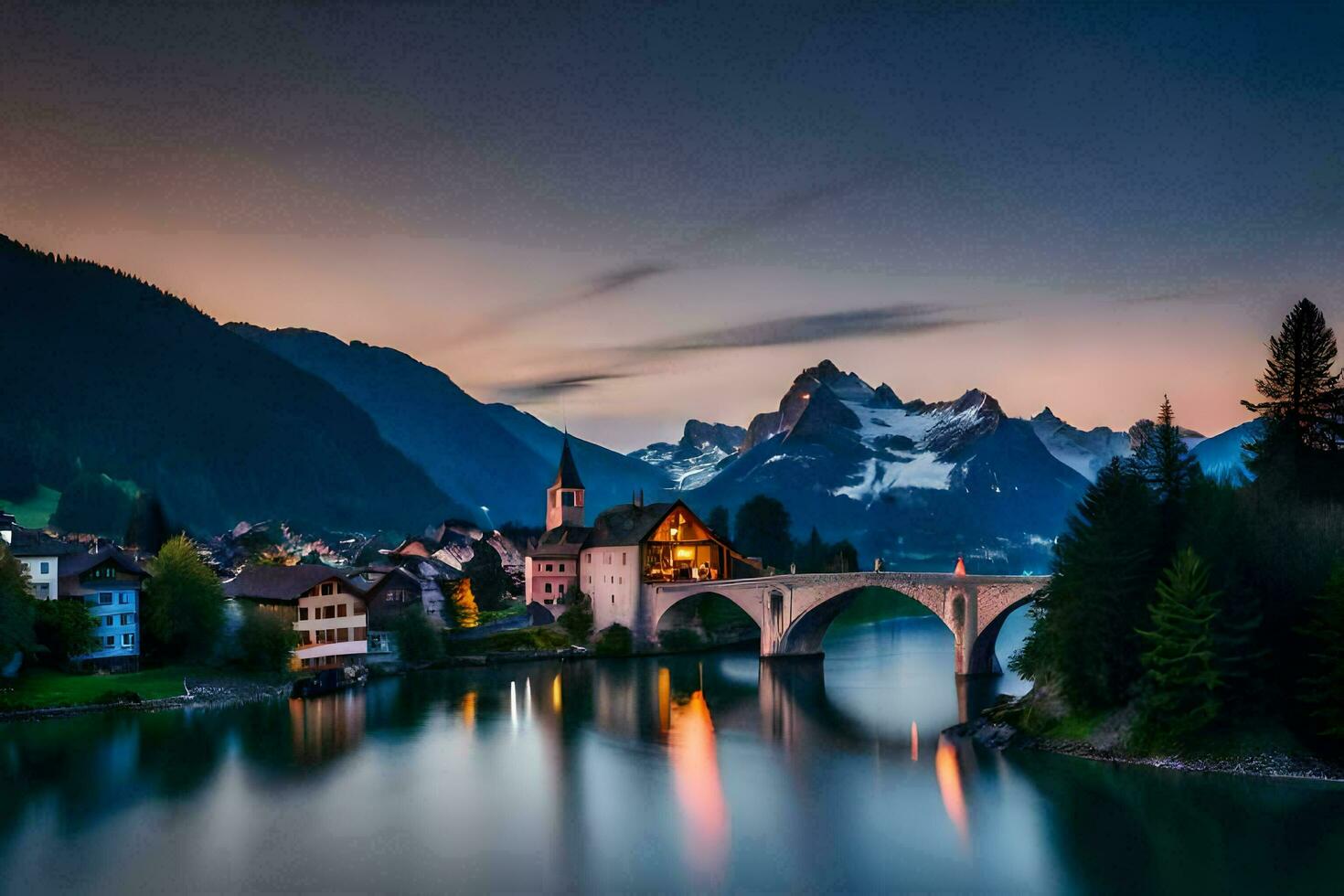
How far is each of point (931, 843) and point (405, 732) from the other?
94.4 feet

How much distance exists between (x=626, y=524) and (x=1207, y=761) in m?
62.4

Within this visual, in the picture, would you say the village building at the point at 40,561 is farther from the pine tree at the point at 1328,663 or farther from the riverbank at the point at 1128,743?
the pine tree at the point at 1328,663

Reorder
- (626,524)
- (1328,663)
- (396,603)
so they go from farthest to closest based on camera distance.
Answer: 1. (626,524)
2. (396,603)
3. (1328,663)

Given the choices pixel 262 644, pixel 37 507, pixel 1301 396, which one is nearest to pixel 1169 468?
pixel 1301 396

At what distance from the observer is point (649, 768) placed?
162 feet

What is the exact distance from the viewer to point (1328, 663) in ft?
136

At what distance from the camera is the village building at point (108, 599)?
64375mm

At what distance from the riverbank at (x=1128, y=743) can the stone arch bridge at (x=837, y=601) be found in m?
13.3

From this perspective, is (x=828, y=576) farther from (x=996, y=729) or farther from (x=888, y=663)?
(x=996, y=729)

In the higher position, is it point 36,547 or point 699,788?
point 36,547

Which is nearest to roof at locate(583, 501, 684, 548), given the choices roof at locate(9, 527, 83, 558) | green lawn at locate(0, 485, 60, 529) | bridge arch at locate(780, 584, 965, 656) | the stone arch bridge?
the stone arch bridge

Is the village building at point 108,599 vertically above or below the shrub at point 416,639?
above

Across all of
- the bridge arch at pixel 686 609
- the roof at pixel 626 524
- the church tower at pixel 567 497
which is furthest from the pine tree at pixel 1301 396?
the church tower at pixel 567 497

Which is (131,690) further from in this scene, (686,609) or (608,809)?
(686,609)
